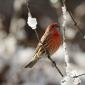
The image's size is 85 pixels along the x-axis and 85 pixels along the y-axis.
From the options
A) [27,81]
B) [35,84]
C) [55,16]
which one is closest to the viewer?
[35,84]

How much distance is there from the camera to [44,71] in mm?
5094

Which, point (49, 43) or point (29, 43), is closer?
point (49, 43)

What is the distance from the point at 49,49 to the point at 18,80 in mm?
2179

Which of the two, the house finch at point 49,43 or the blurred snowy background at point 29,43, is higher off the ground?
the house finch at point 49,43

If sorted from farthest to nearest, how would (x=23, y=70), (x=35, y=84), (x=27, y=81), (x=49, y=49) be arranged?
(x=23, y=70), (x=27, y=81), (x=35, y=84), (x=49, y=49)

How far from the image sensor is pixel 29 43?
5484 millimetres

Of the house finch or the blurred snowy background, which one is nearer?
the house finch

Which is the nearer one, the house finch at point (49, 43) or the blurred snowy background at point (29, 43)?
the house finch at point (49, 43)

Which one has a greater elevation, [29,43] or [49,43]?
[49,43]

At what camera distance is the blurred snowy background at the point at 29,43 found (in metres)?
5.01

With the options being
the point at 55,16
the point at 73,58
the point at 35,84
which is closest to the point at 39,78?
the point at 35,84

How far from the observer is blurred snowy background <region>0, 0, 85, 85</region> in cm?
501

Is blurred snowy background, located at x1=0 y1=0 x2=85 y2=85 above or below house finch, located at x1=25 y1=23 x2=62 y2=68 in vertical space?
below

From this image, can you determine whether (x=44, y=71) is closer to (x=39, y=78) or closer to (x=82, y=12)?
(x=39, y=78)
